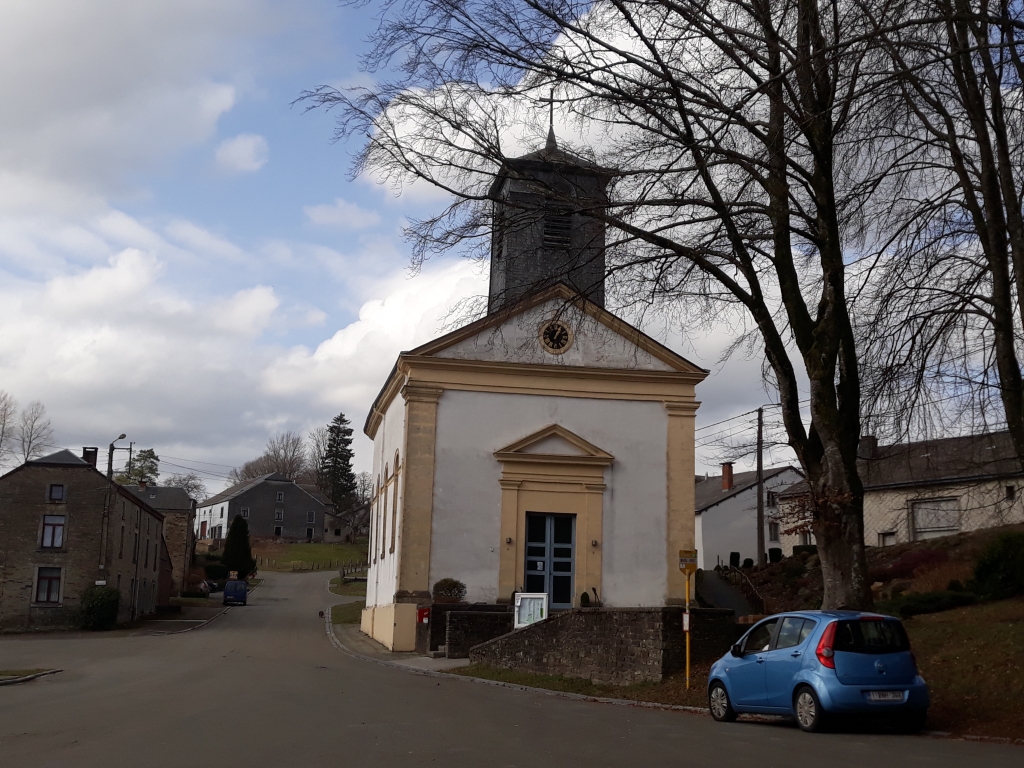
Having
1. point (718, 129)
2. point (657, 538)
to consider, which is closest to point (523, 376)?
point (657, 538)

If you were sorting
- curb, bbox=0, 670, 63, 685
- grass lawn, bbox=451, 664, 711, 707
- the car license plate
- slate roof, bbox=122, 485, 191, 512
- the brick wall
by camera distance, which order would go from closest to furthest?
the car license plate → grass lawn, bbox=451, 664, 711, 707 → curb, bbox=0, 670, 63, 685 → the brick wall → slate roof, bbox=122, 485, 191, 512

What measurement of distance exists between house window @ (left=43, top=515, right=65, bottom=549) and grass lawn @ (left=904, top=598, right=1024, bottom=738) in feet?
123

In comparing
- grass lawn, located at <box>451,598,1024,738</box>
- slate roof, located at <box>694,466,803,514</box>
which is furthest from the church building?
slate roof, located at <box>694,466,803,514</box>

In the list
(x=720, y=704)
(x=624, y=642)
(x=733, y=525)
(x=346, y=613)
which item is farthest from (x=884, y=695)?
(x=733, y=525)

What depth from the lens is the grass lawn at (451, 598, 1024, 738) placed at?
12367 mm

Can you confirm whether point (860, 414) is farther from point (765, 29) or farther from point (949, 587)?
point (949, 587)

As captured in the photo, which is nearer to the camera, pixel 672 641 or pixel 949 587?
pixel 672 641

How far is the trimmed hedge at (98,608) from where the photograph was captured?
43625 millimetres

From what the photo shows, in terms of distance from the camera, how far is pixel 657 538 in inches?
1202

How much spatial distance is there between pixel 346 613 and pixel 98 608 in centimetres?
1211

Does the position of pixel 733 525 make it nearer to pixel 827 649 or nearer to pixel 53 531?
pixel 53 531

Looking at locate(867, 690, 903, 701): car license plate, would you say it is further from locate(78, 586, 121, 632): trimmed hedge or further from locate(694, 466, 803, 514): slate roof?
locate(694, 466, 803, 514): slate roof

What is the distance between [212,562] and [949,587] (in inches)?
2910

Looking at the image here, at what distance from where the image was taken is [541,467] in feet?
99.5
